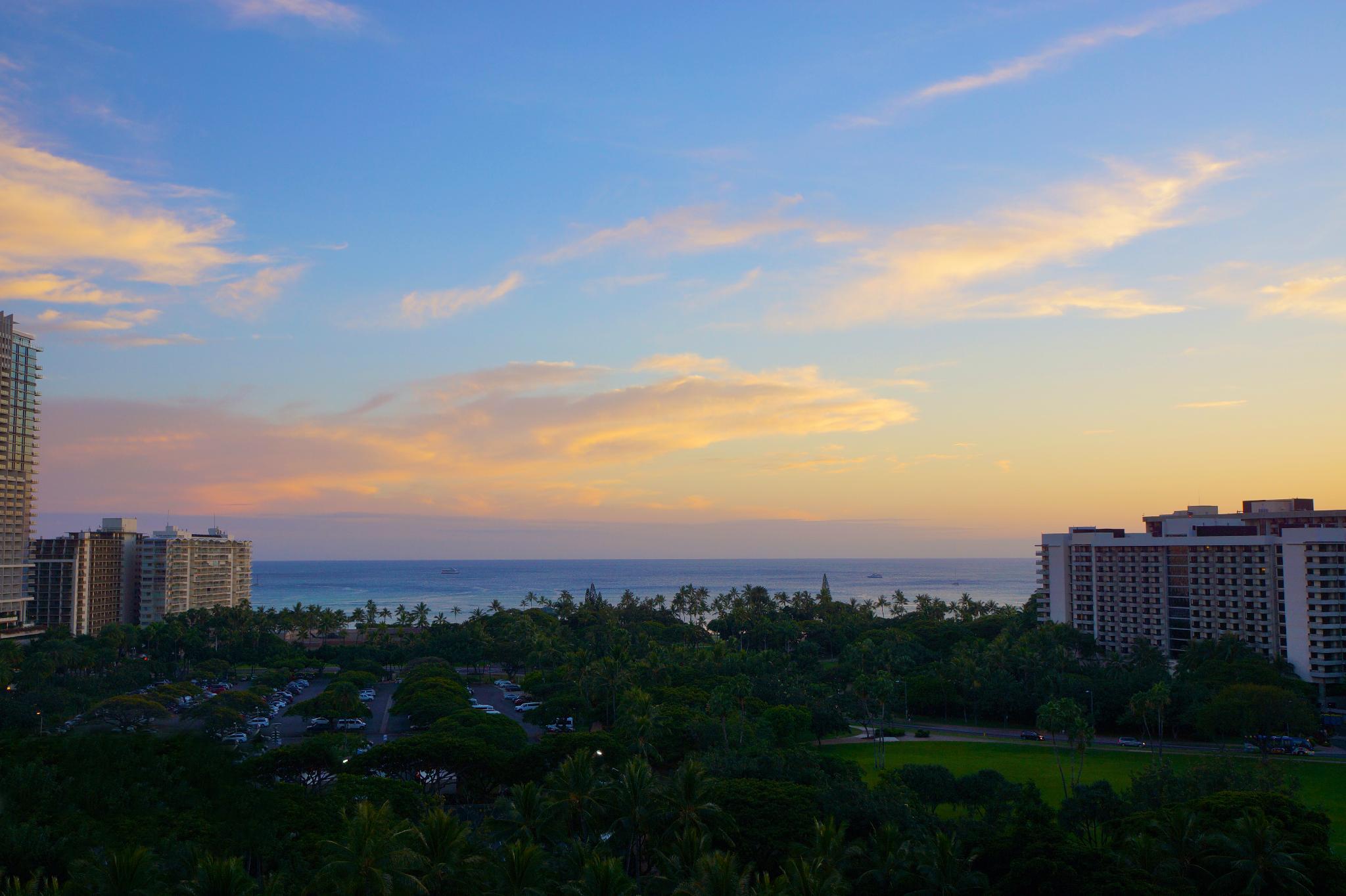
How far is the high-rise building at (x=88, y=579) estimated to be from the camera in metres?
149

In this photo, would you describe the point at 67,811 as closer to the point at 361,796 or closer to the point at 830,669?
the point at 361,796

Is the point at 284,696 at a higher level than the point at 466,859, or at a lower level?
lower

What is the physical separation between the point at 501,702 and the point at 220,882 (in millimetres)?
70761

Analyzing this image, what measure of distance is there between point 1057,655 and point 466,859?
7679cm

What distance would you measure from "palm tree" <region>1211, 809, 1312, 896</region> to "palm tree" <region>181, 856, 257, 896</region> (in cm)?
3357

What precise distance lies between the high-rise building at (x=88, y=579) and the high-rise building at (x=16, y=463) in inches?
243

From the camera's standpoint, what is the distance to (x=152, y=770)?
153 feet

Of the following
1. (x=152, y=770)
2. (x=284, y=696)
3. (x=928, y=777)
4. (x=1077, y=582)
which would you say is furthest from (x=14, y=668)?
(x=1077, y=582)

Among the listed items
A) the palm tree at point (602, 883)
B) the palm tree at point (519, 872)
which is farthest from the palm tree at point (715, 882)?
the palm tree at point (519, 872)

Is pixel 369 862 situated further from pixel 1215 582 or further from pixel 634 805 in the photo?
pixel 1215 582

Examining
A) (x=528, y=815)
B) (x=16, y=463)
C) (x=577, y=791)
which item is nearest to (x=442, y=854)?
(x=528, y=815)

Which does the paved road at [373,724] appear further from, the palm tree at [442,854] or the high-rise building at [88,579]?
the high-rise building at [88,579]

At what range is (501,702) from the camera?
9700 cm

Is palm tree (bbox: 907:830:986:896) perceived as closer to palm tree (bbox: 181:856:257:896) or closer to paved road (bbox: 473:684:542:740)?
palm tree (bbox: 181:856:257:896)
